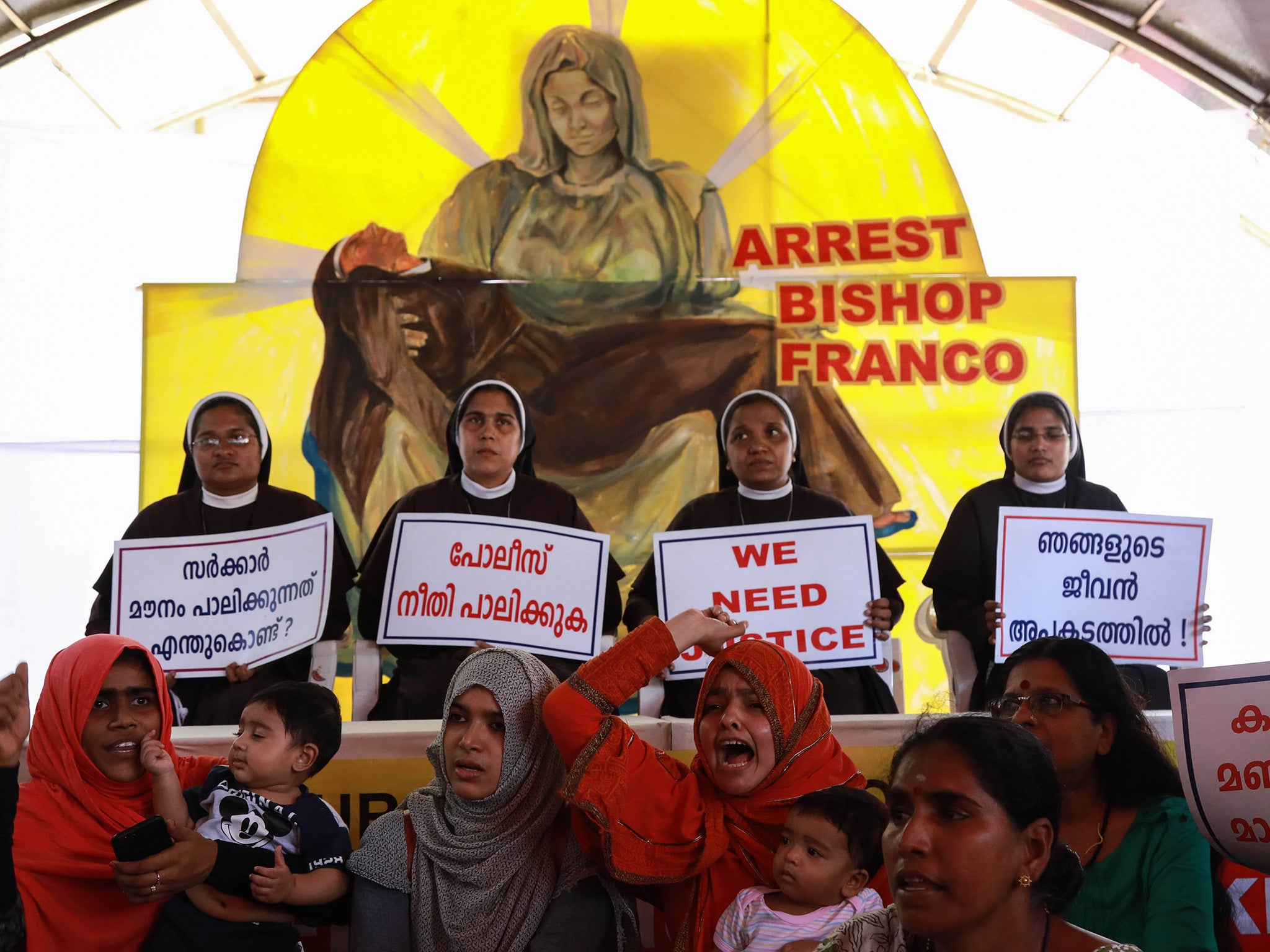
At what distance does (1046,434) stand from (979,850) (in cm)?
321

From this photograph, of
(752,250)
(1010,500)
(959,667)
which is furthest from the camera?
(752,250)

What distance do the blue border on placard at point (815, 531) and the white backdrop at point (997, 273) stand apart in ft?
12.0

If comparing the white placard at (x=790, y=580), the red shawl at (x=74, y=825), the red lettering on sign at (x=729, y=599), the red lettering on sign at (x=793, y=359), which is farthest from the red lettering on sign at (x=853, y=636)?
the red lettering on sign at (x=793, y=359)

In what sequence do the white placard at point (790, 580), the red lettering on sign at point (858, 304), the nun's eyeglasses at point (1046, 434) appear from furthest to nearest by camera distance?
1. the red lettering on sign at point (858, 304)
2. the nun's eyeglasses at point (1046, 434)
3. the white placard at point (790, 580)

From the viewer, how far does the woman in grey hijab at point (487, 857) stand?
104 inches

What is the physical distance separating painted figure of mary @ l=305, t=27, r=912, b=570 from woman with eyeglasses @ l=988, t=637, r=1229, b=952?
179 inches

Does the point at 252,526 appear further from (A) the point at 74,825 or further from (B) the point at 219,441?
(A) the point at 74,825

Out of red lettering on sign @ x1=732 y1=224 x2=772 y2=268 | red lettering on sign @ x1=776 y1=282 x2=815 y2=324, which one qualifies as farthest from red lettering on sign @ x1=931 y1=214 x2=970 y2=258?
red lettering on sign @ x1=732 y1=224 x2=772 y2=268

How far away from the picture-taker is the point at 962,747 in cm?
194

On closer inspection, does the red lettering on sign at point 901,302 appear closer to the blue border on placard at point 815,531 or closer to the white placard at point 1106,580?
the white placard at point 1106,580

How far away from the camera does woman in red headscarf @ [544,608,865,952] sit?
2.59 metres

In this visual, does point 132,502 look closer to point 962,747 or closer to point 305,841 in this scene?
point 305,841

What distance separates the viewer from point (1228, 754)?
8.27 feet

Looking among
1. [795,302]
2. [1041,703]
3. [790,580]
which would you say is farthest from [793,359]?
[1041,703]
